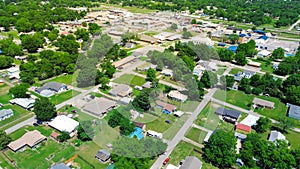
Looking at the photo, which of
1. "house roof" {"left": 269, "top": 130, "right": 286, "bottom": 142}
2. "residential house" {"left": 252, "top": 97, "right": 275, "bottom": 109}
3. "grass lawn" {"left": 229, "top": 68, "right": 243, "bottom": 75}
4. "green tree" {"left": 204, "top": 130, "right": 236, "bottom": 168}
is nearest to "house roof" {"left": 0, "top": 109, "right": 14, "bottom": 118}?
"green tree" {"left": 204, "top": 130, "right": 236, "bottom": 168}

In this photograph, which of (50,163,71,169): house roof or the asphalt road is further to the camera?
the asphalt road

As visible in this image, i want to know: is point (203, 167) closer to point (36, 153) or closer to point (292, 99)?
point (36, 153)

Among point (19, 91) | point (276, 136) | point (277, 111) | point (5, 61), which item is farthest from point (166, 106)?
point (5, 61)

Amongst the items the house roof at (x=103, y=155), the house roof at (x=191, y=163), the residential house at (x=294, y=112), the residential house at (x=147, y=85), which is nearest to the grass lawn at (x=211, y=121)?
the house roof at (x=191, y=163)

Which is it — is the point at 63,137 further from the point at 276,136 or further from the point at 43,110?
the point at 276,136

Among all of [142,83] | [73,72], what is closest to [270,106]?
[142,83]

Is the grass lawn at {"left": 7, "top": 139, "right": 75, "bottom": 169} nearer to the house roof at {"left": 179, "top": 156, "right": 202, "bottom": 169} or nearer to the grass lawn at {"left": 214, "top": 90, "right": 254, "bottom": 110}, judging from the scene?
the house roof at {"left": 179, "top": 156, "right": 202, "bottom": 169}
